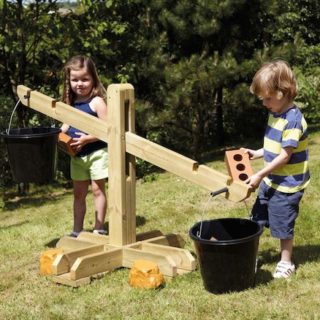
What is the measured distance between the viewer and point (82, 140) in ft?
15.5

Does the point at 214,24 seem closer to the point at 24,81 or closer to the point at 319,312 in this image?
the point at 24,81

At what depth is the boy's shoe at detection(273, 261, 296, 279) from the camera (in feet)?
12.6

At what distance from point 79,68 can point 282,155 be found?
183 centimetres

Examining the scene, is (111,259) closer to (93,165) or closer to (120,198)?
(120,198)

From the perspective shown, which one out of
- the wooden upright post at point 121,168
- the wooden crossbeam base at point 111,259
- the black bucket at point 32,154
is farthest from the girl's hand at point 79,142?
the wooden crossbeam base at point 111,259

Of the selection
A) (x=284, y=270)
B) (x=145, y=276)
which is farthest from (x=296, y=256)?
(x=145, y=276)

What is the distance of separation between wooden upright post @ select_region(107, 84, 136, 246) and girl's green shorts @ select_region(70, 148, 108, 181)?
55cm

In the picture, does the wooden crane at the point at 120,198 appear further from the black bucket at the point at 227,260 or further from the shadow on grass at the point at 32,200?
the shadow on grass at the point at 32,200

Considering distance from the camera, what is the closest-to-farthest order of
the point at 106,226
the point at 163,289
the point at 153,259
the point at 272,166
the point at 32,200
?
the point at 272,166 → the point at 163,289 → the point at 153,259 → the point at 106,226 → the point at 32,200

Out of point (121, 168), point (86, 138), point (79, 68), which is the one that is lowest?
point (121, 168)

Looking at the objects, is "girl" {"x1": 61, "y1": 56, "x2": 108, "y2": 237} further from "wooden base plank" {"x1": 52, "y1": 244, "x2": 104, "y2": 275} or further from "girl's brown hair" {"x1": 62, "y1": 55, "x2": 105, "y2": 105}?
"wooden base plank" {"x1": 52, "y1": 244, "x2": 104, "y2": 275}

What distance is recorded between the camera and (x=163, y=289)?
3.81 metres

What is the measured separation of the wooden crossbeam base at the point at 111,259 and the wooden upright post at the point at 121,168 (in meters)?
0.10

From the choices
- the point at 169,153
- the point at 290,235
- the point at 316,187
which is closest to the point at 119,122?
the point at 169,153
